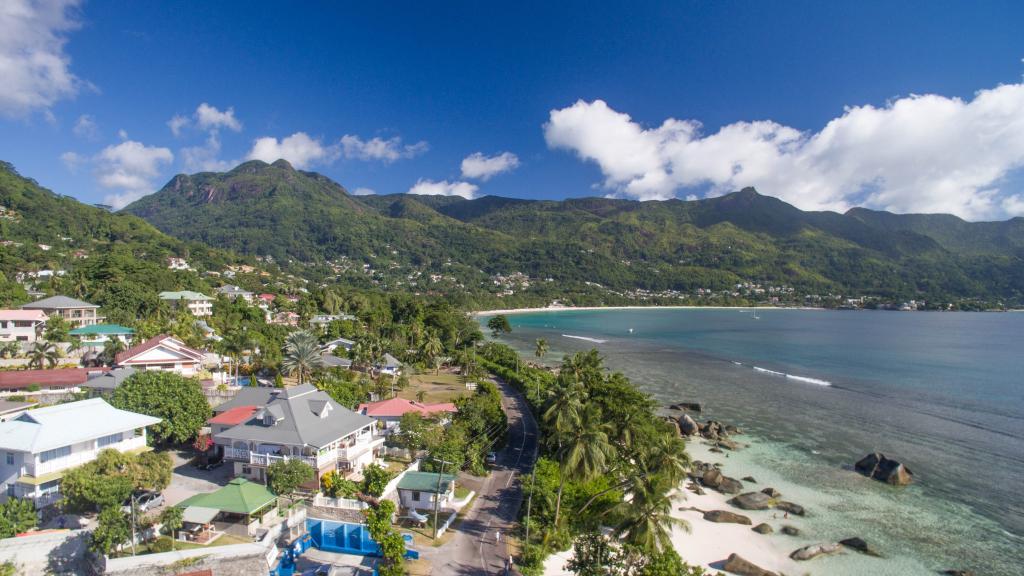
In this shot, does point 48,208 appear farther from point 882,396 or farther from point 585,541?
point 882,396

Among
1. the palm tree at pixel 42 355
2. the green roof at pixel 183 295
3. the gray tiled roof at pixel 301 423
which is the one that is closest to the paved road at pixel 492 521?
the gray tiled roof at pixel 301 423

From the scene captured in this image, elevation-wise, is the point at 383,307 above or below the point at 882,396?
above

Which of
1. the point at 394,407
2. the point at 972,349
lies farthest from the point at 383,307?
the point at 972,349

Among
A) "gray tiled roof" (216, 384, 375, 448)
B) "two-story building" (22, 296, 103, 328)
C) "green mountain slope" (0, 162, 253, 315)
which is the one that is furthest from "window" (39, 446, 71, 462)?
"green mountain slope" (0, 162, 253, 315)

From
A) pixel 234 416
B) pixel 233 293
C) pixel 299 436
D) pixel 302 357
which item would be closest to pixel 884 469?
pixel 299 436

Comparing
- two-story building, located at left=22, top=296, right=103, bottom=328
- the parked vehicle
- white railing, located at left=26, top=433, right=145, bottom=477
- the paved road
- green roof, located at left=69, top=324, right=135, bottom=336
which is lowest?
the paved road

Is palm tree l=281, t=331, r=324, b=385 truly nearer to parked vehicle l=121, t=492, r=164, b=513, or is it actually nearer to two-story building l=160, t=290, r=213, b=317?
parked vehicle l=121, t=492, r=164, b=513
